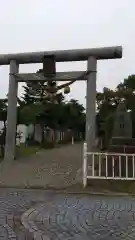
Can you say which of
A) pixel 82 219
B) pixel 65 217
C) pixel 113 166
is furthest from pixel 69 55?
pixel 82 219

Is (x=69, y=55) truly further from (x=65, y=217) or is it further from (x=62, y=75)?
(x=65, y=217)

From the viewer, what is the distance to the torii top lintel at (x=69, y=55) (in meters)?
14.1

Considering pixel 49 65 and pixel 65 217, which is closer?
pixel 65 217

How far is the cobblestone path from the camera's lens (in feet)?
16.5

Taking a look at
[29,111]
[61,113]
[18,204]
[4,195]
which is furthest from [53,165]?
[61,113]

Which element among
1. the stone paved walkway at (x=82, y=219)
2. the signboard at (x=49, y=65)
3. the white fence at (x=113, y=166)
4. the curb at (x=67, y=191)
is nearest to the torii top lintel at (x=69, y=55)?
the signboard at (x=49, y=65)

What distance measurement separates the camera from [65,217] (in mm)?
6141

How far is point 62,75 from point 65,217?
9.42m

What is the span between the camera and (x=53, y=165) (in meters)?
13.9

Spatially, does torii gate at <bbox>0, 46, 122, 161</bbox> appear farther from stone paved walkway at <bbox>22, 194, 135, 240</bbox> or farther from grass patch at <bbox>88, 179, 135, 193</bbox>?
stone paved walkway at <bbox>22, 194, 135, 240</bbox>

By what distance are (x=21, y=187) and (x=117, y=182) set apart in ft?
9.35

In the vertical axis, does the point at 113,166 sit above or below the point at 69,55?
below

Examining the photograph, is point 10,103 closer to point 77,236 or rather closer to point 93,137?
point 93,137

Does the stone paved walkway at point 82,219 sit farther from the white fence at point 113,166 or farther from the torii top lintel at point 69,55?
the torii top lintel at point 69,55
